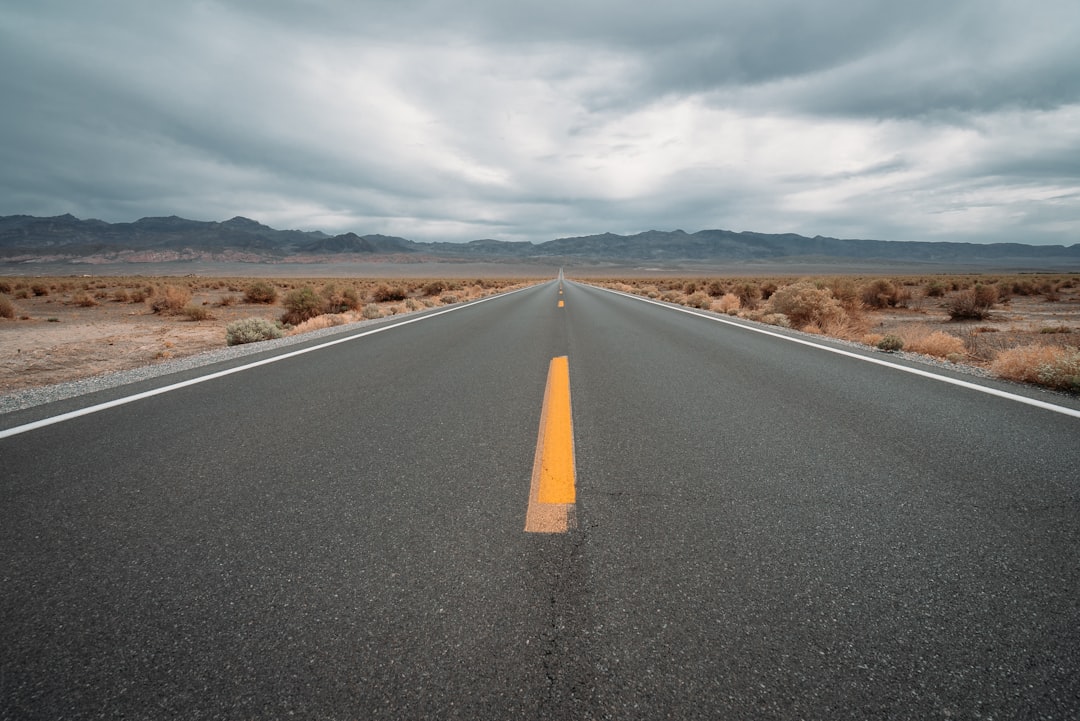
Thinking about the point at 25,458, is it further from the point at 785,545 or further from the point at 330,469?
the point at 785,545

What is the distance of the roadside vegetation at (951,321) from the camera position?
16.6ft

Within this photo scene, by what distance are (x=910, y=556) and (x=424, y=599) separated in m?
1.84

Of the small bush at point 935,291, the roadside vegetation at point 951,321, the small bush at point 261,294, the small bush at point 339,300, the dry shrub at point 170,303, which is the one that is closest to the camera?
the roadside vegetation at point 951,321

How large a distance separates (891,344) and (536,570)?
8.02m

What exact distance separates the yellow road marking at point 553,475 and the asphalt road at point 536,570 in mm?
67

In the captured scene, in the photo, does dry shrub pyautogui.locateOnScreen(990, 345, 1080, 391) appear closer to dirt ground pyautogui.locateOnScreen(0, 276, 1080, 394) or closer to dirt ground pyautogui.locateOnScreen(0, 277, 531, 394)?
dirt ground pyautogui.locateOnScreen(0, 276, 1080, 394)

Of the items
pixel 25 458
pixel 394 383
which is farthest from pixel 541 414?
pixel 25 458

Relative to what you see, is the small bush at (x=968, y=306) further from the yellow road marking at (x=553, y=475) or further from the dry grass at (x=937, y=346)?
the yellow road marking at (x=553, y=475)

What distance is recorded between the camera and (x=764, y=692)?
4.06 ft

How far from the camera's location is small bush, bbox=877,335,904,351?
7426 mm

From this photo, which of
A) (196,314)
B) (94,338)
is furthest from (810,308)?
(196,314)

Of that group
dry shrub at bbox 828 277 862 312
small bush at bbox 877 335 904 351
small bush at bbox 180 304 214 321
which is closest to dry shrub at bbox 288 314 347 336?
small bush at bbox 180 304 214 321

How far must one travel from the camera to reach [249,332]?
382 inches

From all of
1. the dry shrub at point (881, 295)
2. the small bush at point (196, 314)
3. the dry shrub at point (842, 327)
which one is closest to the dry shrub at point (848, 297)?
the dry shrub at point (842, 327)
